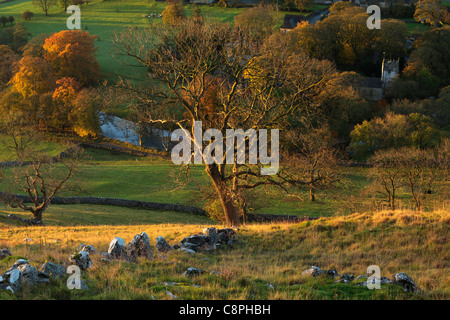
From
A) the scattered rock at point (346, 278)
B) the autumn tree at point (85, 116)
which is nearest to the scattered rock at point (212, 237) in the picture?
the scattered rock at point (346, 278)

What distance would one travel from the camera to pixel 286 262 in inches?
593

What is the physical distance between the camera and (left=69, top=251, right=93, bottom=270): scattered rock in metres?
12.4

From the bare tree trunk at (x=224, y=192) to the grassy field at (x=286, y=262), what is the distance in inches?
155

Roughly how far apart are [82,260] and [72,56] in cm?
8275

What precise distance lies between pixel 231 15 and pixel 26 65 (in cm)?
5622

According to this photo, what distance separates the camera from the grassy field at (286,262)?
34.6 feet

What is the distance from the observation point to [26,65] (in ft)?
263

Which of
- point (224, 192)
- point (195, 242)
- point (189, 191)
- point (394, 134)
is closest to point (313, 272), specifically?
point (195, 242)

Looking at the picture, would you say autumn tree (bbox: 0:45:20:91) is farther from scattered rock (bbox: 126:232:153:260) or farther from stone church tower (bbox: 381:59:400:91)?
scattered rock (bbox: 126:232:153:260)
